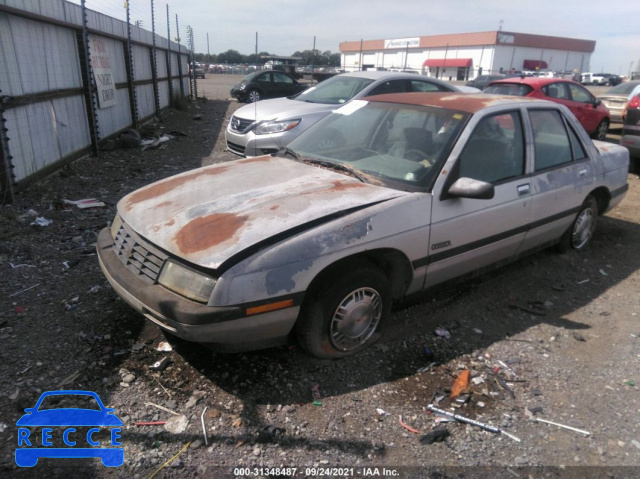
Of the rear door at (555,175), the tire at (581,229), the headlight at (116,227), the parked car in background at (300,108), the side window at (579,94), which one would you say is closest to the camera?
the headlight at (116,227)

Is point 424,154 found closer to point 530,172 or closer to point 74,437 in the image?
point 530,172

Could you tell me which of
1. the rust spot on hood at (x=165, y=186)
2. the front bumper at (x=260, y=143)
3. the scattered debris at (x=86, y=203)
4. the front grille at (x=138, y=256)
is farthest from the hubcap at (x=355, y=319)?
the front bumper at (x=260, y=143)

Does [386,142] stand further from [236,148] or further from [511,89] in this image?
[511,89]

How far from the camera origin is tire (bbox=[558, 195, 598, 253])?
489 cm

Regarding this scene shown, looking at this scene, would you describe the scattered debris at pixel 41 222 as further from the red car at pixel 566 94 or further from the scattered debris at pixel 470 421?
the red car at pixel 566 94

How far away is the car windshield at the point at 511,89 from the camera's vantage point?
432 inches

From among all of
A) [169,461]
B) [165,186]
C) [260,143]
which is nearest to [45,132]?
[260,143]

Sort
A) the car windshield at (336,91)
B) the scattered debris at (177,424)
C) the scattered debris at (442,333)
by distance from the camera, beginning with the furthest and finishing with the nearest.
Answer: the car windshield at (336,91) → the scattered debris at (442,333) → the scattered debris at (177,424)

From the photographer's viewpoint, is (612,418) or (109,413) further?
(612,418)

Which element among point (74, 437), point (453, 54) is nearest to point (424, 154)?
point (74, 437)

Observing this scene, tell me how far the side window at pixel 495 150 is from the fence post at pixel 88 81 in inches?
307

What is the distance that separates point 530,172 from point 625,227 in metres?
3.26

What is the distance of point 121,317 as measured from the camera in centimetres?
354

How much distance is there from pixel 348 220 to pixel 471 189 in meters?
0.96
